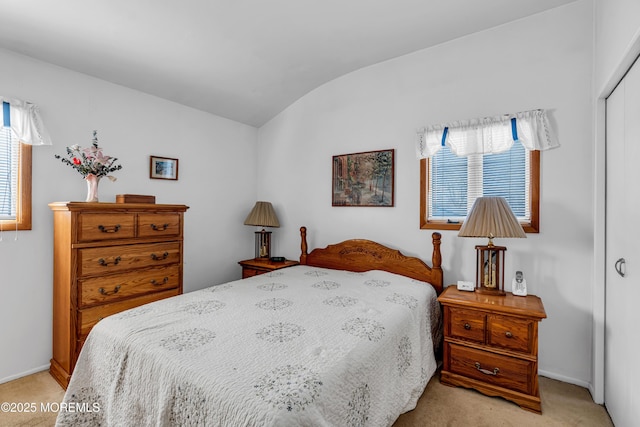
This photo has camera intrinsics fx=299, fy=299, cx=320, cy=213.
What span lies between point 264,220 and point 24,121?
7.09ft

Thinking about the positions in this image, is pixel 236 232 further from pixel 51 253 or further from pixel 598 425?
pixel 598 425

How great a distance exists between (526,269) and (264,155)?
3.11 m

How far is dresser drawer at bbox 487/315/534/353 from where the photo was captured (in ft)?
6.24

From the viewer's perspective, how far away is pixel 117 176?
9.05 ft

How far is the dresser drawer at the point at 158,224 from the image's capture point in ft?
8.05

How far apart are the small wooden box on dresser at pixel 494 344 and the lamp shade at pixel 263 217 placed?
2073 mm

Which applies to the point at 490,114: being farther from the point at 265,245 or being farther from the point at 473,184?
the point at 265,245

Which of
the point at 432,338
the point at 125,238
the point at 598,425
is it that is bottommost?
the point at 598,425

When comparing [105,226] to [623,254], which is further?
[105,226]

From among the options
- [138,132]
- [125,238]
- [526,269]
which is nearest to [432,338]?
[526,269]

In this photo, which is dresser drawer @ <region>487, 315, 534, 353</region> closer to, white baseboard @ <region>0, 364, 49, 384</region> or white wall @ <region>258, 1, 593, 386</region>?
white wall @ <region>258, 1, 593, 386</region>

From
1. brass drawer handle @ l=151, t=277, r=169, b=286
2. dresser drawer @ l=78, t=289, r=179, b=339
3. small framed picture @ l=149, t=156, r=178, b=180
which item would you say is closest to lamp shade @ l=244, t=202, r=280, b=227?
small framed picture @ l=149, t=156, r=178, b=180

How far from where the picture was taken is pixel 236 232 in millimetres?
3812

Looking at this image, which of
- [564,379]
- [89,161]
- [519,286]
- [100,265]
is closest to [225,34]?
[89,161]
